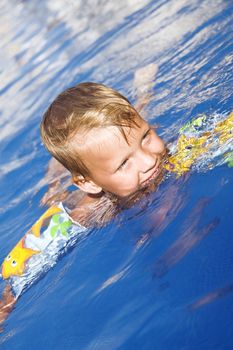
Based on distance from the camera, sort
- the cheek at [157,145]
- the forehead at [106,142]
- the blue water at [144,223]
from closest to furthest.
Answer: the blue water at [144,223] < the forehead at [106,142] < the cheek at [157,145]

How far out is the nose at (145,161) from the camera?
8.11ft

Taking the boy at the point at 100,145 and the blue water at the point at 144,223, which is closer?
the blue water at the point at 144,223

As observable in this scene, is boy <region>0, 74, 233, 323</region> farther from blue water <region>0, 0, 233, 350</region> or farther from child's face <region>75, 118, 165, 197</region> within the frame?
blue water <region>0, 0, 233, 350</region>

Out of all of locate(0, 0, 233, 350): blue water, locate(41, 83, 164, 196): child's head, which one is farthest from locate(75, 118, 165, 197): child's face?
locate(0, 0, 233, 350): blue water

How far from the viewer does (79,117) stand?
2453mm

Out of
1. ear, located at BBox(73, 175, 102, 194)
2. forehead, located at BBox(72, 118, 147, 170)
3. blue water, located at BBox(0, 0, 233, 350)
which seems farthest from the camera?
ear, located at BBox(73, 175, 102, 194)

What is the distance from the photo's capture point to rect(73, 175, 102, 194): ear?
2723mm

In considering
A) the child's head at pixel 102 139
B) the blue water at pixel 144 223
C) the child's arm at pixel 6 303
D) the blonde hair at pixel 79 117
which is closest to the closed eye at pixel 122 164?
the child's head at pixel 102 139

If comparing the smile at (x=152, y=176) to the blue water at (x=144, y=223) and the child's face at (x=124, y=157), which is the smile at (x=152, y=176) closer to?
the child's face at (x=124, y=157)

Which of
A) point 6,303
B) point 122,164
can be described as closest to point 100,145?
point 122,164

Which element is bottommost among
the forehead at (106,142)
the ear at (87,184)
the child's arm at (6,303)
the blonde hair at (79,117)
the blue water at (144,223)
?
the blue water at (144,223)

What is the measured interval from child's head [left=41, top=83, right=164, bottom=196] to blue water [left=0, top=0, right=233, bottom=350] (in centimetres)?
32

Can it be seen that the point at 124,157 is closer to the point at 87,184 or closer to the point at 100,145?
the point at 100,145

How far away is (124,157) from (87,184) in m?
0.38
